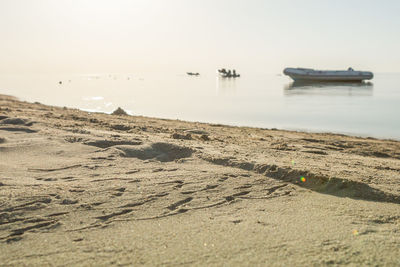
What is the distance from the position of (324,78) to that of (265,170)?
→ 58.8 metres

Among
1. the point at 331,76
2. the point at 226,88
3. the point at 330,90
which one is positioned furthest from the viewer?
the point at 331,76

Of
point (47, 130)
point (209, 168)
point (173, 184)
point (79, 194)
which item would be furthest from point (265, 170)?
point (47, 130)

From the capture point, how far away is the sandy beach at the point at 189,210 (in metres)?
2.03

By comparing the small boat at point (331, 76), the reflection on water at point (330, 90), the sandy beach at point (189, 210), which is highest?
the small boat at point (331, 76)

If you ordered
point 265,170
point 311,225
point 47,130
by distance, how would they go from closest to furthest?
point 311,225 < point 265,170 < point 47,130

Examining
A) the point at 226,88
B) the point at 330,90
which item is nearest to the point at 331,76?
the point at 330,90

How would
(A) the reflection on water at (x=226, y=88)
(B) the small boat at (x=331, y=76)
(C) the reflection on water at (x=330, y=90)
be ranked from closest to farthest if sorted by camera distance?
(C) the reflection on water at (x=330, y=90)
(A) the reflection on water at (x=226, y=88)
(B) the small boat at (x=331, y=76)

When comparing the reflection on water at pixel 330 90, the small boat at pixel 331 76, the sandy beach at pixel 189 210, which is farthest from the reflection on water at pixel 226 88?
the sandy beach at pixel 189 210

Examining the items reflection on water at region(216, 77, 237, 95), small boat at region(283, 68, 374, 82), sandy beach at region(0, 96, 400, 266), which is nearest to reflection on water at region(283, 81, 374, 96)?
small boat at region(283, 68, 374, 82)

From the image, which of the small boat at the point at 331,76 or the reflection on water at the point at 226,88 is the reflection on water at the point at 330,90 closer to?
the small boat at the point at 331,76

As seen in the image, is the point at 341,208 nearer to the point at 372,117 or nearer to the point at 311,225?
the point at 311,225

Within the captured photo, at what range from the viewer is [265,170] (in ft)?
12.6

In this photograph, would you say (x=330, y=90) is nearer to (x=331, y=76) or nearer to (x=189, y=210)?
(x=331, y=76)

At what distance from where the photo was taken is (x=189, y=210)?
275cm
